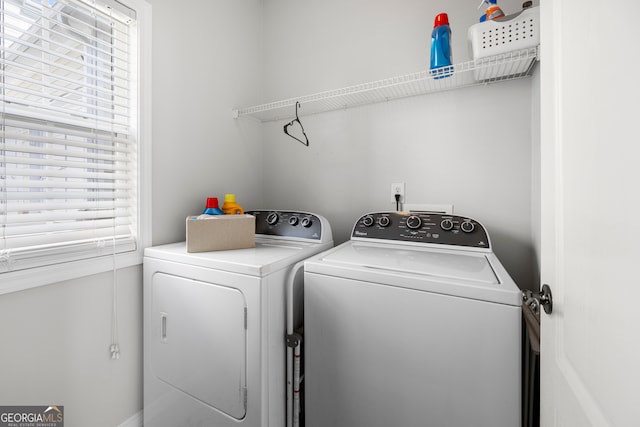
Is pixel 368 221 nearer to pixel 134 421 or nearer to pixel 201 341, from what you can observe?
pixel 201 341

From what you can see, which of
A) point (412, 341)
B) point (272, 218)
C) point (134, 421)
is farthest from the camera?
point (272, 218)

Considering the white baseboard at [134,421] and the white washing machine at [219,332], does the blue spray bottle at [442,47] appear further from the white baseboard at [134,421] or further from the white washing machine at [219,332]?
the white baseboard at [134,421]

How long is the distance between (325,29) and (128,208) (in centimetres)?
179

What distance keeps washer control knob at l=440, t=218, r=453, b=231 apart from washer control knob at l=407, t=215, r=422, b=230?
0.11m

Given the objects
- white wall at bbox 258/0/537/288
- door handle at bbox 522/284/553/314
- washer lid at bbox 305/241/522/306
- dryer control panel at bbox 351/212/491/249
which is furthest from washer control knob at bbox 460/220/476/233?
door handle at bbox 522/284/553/314

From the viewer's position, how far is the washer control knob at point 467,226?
132 cm

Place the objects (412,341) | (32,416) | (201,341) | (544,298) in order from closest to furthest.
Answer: (544,298), (412,341), (32,416), (201,341)

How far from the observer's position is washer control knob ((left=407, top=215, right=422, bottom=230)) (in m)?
1.43

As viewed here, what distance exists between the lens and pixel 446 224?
4.50 ft

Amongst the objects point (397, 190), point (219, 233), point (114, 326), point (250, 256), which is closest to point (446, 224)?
point (397, 190)

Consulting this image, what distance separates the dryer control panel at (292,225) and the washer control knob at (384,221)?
0.31 meters

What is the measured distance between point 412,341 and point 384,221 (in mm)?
712

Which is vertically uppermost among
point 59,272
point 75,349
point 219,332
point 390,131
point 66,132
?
point 390,131

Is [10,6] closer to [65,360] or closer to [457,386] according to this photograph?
[65,360]
